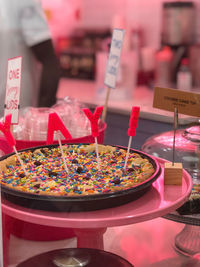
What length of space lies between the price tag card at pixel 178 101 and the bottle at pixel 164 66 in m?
2.12

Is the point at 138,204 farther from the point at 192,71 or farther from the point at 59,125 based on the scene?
the point at 192,71

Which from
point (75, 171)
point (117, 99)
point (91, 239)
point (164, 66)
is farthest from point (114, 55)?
point (164, 66)

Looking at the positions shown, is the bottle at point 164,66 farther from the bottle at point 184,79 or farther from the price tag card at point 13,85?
the price tag card at point 13,85

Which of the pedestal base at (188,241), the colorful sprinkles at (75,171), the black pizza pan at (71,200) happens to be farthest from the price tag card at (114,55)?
the black pizza pan at (71,200)

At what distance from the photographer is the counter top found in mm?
1312

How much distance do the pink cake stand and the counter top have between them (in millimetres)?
316

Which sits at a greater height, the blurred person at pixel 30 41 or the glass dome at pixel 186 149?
the blurred person at pixel 30 41

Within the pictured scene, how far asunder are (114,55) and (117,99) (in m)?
1.23

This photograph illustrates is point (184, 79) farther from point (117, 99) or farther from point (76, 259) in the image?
point (76, 259)

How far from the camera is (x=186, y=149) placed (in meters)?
1.31

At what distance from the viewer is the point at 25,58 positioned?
85.9 inches

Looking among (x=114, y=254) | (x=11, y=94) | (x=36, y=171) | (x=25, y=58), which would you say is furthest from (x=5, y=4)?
(x=114, y=254)

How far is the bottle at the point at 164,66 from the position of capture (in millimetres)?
3275

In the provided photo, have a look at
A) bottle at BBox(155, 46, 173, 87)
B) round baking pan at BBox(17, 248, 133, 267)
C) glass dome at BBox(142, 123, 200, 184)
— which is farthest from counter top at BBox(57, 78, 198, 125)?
round baking pan at BBox(17, 248, 133, 267)
